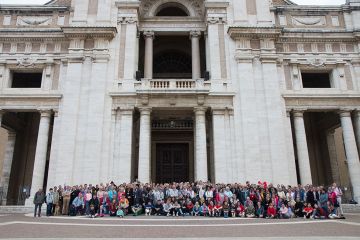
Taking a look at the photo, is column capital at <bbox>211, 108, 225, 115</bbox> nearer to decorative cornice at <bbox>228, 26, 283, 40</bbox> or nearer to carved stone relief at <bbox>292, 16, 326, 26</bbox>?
decorative cornice at <bbox>228, 26, 283, 40</bbox>

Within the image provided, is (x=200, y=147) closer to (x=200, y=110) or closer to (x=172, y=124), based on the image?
(x=200, y=110)

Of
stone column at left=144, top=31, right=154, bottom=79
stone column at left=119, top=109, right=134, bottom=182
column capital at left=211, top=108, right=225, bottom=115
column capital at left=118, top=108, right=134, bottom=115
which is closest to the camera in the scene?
stone column at left=119, top=109, right=134, bottom=182

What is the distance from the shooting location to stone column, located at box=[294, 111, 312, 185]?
22375 mm

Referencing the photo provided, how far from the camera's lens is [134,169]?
2416cm

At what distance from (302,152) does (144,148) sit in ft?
37.2

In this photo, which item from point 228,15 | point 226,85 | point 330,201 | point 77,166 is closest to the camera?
point 330,201

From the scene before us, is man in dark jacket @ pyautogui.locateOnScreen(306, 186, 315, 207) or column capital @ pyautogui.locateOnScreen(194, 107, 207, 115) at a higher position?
column capital @ pyautogui.locateOnScreen(194, 107, 207, 115)

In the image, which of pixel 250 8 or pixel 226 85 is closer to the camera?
pixel 226 85

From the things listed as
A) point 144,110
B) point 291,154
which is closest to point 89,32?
point 144,110

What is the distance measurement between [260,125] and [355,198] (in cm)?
829

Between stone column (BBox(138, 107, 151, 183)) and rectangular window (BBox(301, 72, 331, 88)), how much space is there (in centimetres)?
1446

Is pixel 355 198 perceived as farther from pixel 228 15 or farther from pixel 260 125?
pixel 228 15

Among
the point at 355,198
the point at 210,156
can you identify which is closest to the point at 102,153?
the point at 210,156

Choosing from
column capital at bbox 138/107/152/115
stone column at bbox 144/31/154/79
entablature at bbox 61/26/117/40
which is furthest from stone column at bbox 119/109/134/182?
entablature at bbox 61/26/117/40
